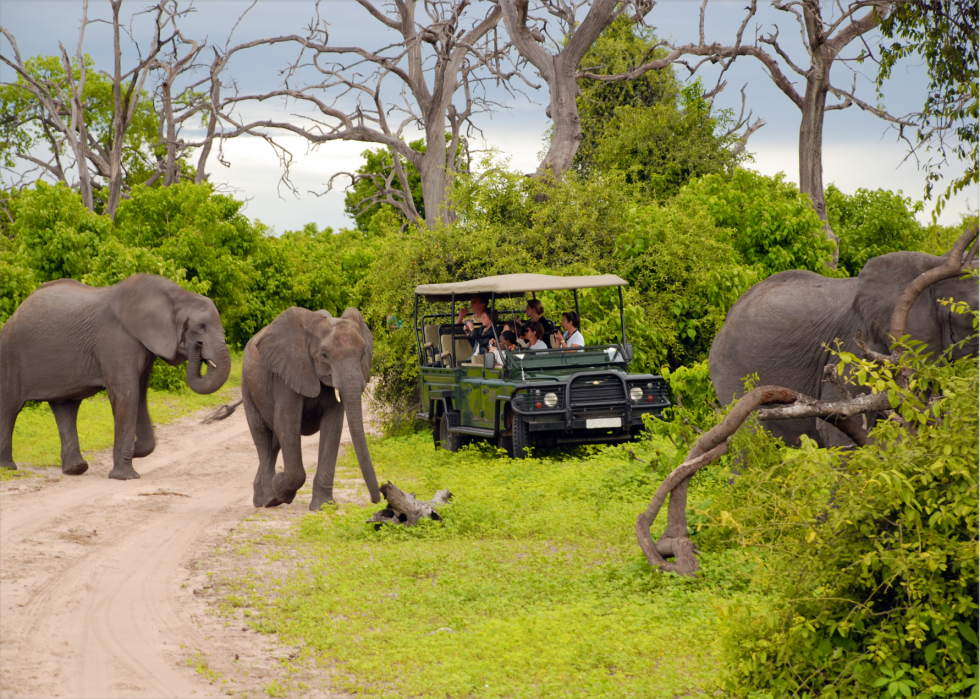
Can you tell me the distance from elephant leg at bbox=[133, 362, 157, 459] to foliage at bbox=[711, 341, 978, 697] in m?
9.81

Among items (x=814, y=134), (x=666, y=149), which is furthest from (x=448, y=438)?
(x=666, y=149)

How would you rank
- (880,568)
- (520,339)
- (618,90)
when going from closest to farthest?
(880,568), (520,339), (618,90)

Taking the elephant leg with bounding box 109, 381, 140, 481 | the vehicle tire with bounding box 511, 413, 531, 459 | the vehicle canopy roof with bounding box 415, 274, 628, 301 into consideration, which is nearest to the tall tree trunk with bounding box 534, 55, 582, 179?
the vehicle canopy roof with bounding box 415, 274, 628, 301

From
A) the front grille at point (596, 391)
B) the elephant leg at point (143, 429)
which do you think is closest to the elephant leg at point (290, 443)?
the front grille at point (596, 391)

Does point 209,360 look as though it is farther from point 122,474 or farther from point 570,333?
point 570,333

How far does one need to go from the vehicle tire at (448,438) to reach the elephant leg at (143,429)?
3.77m

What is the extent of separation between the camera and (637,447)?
1137cm

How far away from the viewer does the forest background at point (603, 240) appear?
459cm

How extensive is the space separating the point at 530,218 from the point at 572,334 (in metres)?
4.90

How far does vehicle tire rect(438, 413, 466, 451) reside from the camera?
13.3m

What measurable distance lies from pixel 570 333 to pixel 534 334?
1.52 ft

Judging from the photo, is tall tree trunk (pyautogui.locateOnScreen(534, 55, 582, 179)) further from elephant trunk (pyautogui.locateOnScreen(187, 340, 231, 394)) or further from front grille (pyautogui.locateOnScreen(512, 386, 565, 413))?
elephant trunk (pyautogui.locateOnScreen(187, 340, 231, 394))

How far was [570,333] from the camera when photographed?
1305 cm

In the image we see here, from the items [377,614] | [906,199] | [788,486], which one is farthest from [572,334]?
[906,199]
